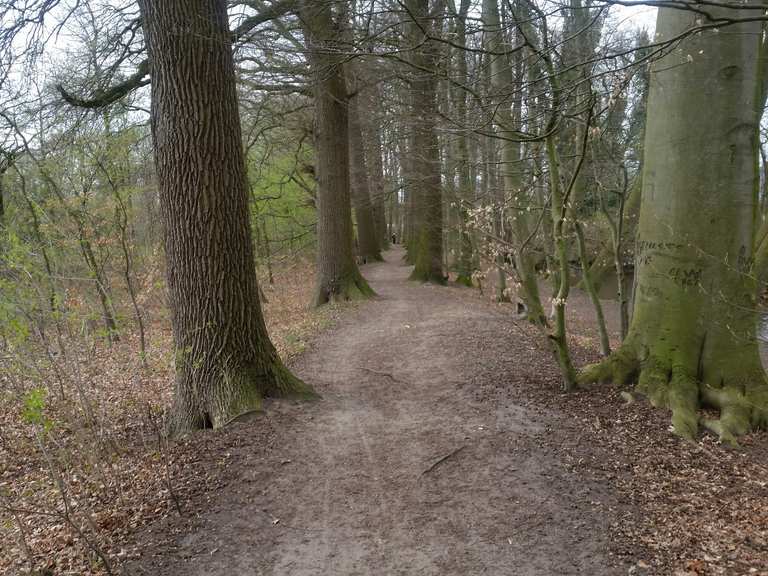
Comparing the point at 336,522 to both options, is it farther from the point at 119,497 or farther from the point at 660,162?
the point at 660,162

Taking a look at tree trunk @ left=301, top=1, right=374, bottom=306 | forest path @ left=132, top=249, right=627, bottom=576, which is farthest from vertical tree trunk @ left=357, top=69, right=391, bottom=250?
forest path @ left=132, top=249, right=627, bottom=576

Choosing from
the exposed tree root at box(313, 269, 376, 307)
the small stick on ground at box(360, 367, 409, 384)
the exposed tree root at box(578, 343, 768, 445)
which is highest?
the exposed tree root at box(313, 269, 376, 307)

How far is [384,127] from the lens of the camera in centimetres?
1453

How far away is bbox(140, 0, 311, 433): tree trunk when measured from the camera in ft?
17.0

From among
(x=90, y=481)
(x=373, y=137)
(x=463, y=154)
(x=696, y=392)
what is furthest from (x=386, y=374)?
(x=373, y=137)

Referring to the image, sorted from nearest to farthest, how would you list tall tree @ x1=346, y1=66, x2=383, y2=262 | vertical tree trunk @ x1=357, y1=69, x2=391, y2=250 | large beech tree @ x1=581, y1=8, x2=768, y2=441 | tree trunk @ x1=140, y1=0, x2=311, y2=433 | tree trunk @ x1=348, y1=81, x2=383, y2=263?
large beech tree @ x1=581, y1=8, x2=768, y2=441, tree trunk @ x1=140, y1=0, x2=311, y2=433, vertical tree trunk @ x1=357, y1=69, x2=391, y2=250, tall tree @ x1=346, y1=66, x2=383, y2=262, tree trunk @ x1=348, y1=81, x2=383, y2=263

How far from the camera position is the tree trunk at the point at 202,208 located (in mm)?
5195

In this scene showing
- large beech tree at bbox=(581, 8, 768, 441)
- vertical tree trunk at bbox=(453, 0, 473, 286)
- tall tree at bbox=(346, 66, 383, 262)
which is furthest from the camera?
tall tree at bbox=(346, 66, 383, 262)

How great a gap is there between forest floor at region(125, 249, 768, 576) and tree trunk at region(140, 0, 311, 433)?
0.57m

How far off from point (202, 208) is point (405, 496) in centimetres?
325

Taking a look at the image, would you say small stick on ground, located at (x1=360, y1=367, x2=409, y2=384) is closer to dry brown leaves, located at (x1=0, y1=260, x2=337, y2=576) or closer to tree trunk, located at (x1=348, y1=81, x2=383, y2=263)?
dry brown leaves, located at (x1=0, y1=260, x2=337, y2=576)

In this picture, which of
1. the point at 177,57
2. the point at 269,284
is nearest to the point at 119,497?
the point at 177,57

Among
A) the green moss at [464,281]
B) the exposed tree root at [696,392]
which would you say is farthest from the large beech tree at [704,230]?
the green moss at [464,281]

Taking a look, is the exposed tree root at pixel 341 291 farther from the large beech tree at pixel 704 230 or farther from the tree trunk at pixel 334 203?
the large beech tree at pixel 704 230
